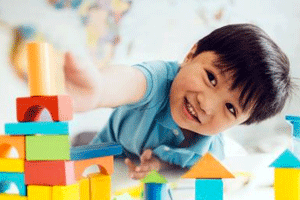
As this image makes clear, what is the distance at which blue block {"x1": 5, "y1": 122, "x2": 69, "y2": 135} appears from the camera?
2.64 ft

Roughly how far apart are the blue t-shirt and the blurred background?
3 centimetres

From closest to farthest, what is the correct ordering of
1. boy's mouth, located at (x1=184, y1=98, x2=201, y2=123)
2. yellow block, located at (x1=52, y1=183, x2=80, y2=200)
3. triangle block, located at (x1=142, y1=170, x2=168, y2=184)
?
1. yellow block, located at (x1=52, y1=183, x2=80, y2=200)
2. triangle block, located at (x1=142, y1=170, x2=168, y2=184)
3. boy's mouth, located at (x1=184, y1=98, x2=201, y2=123)

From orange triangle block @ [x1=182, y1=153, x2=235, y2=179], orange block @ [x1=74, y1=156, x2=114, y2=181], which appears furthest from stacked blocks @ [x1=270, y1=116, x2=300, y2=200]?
orange block @ [x1=74, y1=156, x2=114, y2=181]

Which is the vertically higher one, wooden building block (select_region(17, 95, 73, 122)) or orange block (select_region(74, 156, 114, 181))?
wooden building block (select_region(17, 95, 73, 122))

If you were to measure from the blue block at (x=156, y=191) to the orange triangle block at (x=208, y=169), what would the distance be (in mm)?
105

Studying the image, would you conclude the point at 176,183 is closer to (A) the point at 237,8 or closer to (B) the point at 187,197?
(B) the point at 187,197

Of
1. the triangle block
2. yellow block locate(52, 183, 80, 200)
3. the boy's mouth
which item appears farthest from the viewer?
the boy's mouth

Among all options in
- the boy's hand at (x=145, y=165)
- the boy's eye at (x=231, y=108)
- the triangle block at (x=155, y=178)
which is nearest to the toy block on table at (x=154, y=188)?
the triangle block at (x=155, y=178)

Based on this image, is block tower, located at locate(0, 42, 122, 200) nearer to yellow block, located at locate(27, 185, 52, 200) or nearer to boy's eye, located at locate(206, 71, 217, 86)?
yellow block, located at locate(27, 185, 52, 200)

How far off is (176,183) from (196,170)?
0.23 metres

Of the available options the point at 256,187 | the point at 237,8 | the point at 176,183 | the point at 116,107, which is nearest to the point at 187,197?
the point at 176,183

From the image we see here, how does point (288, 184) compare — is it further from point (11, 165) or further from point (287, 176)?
point (11, 165)

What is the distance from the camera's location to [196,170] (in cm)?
83

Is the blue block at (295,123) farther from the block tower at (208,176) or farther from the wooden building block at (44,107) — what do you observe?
the wooden building block at (44,107)
